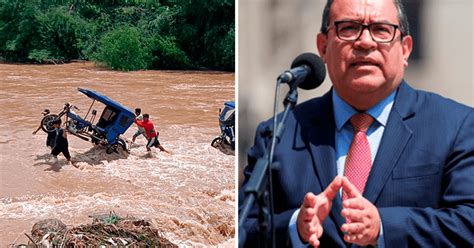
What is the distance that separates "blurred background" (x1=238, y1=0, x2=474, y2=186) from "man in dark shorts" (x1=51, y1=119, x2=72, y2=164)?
2.84 m

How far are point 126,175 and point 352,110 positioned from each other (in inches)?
115

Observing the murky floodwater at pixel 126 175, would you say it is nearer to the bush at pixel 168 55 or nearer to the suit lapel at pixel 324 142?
the bush at pixel 168 55

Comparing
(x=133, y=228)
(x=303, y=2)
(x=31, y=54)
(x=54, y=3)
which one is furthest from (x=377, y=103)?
(x=31, y=54)

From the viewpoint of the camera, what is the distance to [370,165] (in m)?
1.88

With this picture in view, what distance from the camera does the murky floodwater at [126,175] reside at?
416cm

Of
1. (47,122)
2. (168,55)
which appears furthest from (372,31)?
(168,55)

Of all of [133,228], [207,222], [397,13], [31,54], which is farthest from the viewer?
[31,54]

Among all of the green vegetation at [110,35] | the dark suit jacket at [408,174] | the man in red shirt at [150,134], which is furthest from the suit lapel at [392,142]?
the green vegetation at [110,35]

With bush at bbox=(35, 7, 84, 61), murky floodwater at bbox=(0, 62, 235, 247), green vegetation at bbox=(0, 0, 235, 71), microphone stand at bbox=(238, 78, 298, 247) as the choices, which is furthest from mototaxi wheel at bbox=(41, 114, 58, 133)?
microphone stand at bbox=(238, 78, 298, 247)

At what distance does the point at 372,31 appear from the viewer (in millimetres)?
1813

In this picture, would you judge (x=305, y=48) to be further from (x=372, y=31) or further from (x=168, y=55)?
(x=168, y=55)

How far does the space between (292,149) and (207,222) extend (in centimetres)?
235

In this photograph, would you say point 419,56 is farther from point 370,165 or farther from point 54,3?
point 54,3

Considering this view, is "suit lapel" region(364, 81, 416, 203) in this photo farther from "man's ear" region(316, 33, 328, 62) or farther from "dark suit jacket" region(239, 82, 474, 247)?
"man's ear" region(316, 33, 328, 62)
